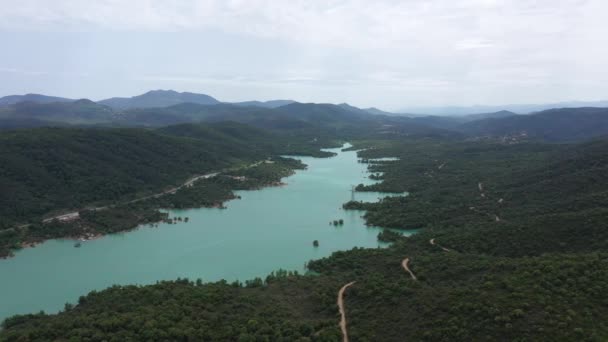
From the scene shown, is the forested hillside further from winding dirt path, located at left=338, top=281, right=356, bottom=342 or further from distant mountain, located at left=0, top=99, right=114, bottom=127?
distant mountain, located at left=0, top=99, right=114, bottom=127

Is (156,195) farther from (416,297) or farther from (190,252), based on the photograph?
(416,297)

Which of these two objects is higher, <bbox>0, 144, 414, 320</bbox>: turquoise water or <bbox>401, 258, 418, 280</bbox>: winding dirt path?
<bbox>401, 258, 418, 280</bbox>: winding dirt path

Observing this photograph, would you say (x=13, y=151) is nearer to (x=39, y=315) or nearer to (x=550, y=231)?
(x=39, y=315)

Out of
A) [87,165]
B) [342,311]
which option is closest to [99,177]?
[87,165]

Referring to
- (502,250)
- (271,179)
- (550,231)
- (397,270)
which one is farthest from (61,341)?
(271,179)

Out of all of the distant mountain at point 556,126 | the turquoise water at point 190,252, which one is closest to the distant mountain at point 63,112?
the turquoise water at point 190,252

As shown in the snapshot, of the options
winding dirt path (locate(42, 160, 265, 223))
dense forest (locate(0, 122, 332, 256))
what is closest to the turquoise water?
dense forest (locate(0, 122, 332, 256))
